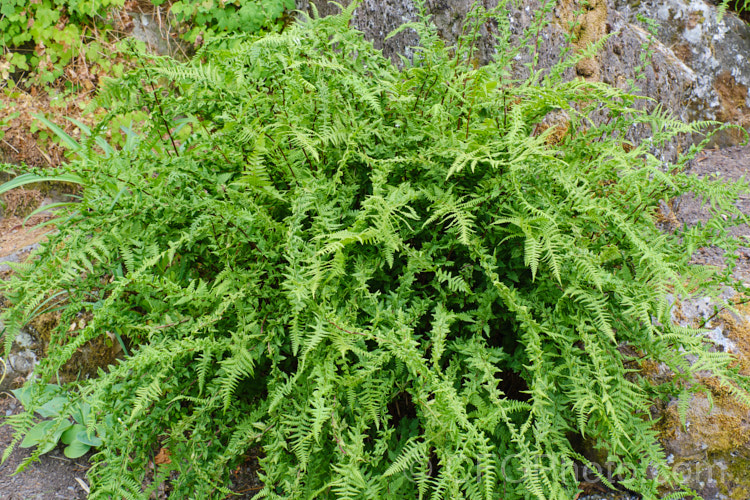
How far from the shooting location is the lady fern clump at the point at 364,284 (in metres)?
1.60

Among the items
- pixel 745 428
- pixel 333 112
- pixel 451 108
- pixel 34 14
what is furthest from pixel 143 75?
pixel 34 14

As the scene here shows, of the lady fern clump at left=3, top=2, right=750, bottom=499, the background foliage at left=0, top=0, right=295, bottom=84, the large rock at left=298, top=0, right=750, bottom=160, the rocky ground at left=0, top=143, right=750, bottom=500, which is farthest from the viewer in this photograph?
the background foliage at left=0, top=0, right=295, bottom=84

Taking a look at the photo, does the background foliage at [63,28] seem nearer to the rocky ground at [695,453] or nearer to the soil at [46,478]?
the rocky ground at [695,453]

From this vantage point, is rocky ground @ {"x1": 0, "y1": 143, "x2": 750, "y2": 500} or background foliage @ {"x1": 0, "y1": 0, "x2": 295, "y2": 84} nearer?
rocky ground @ {"x1": 0, "y1": 143, "x2": 750, "y2": 500}

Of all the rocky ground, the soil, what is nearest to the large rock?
the rocky ground

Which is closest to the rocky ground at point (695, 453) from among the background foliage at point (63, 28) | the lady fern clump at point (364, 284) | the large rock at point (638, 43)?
the lady fern clump at point (364, 284)

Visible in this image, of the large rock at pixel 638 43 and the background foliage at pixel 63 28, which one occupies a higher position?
the large rock at pixel 638 43

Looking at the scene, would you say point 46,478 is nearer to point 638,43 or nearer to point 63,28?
point 63,28

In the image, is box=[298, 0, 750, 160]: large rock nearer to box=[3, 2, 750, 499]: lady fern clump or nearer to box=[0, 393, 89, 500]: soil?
box=[3, 2, 750, 499]: lady fern clump

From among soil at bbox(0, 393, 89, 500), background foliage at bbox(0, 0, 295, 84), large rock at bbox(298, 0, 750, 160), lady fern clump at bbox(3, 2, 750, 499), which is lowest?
soil at bbox(0, 393, 89, 500)

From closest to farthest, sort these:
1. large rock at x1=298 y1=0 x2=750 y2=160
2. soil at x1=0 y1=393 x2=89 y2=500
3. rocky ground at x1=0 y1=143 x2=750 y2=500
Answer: rocky ground at x1=0 y1=143 x2=750 y2=500 → soil at x1=0 y1=393 x2=89 y2=500 → large rock at x1=298 y1=0 x2=750 y2=160

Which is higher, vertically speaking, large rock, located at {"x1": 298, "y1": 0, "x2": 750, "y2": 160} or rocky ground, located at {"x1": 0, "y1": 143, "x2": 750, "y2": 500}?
large rock, located at {"x1": 298, "y1": 0, "x2": 750, "y2": 160}

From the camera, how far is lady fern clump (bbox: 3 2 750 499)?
5.25ft

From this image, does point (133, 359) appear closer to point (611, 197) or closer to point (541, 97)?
point (541, 97)
